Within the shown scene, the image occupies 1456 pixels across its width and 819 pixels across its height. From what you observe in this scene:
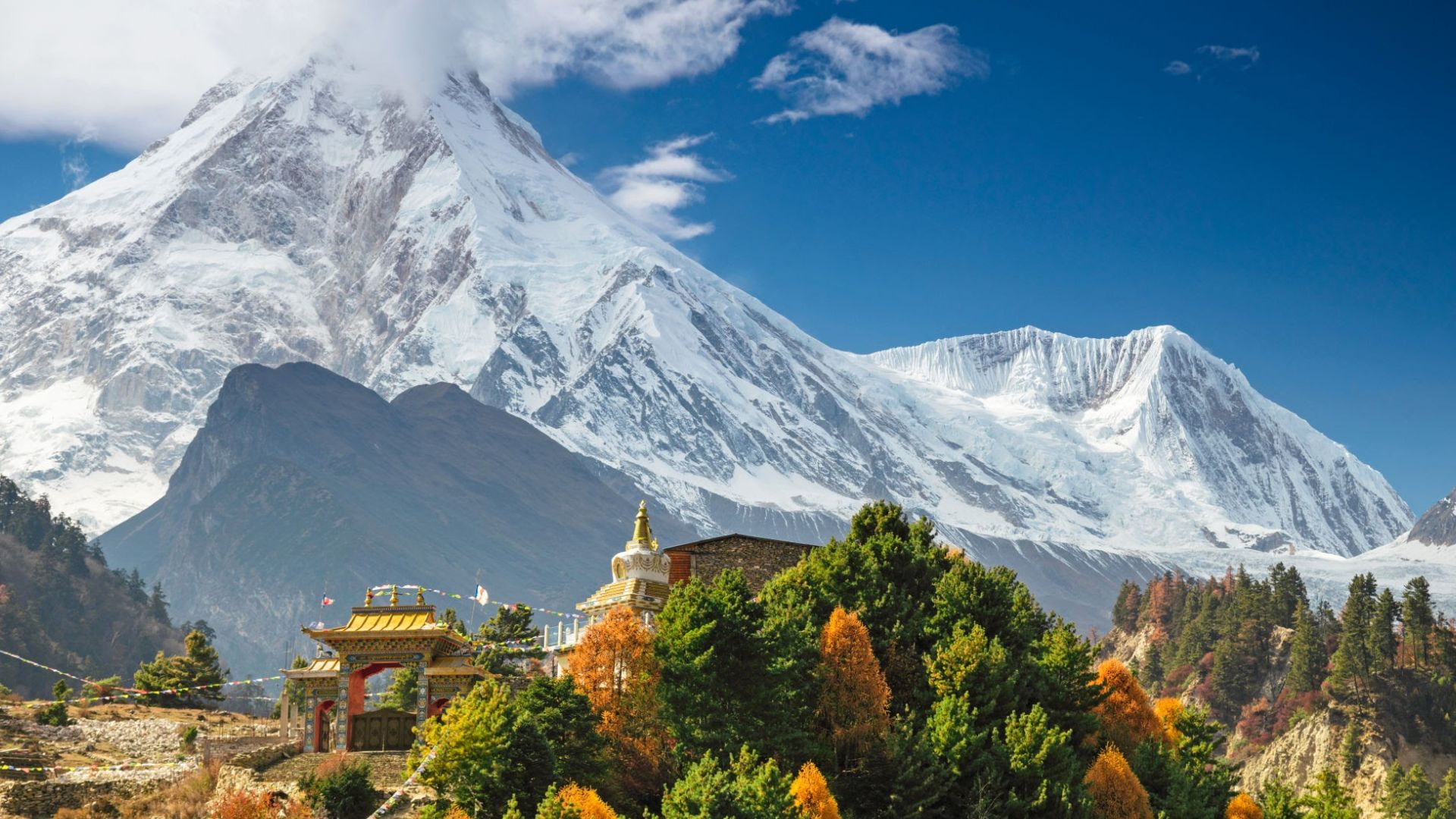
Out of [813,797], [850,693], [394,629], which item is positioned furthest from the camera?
[394,629]

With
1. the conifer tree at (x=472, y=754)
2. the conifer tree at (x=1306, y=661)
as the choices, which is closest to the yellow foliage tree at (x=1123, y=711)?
the conifer tree at (x=472, y=754)

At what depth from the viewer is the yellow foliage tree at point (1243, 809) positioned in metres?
77.1

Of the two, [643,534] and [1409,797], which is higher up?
[643,534]

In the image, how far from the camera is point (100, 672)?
599 ft

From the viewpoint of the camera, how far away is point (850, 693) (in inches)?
2494

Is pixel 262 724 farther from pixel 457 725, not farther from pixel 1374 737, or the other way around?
pixel 1374 737

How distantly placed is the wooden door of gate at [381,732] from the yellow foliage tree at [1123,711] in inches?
1156

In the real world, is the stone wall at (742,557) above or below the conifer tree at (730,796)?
above

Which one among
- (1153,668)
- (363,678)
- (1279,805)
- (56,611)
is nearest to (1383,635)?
(1153,668)

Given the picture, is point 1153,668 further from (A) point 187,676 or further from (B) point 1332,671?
(A) point 187,676

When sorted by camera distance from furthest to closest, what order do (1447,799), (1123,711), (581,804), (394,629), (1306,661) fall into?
(1306,661) → (1447,799) → (1123,711) → (394,629) → (581,804)

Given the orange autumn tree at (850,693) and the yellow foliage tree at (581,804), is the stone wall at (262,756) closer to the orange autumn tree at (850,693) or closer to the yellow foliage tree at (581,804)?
the yellow foliage tree at (581,804)

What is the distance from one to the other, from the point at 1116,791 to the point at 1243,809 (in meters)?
15.3

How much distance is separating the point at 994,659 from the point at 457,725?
21211 mm
